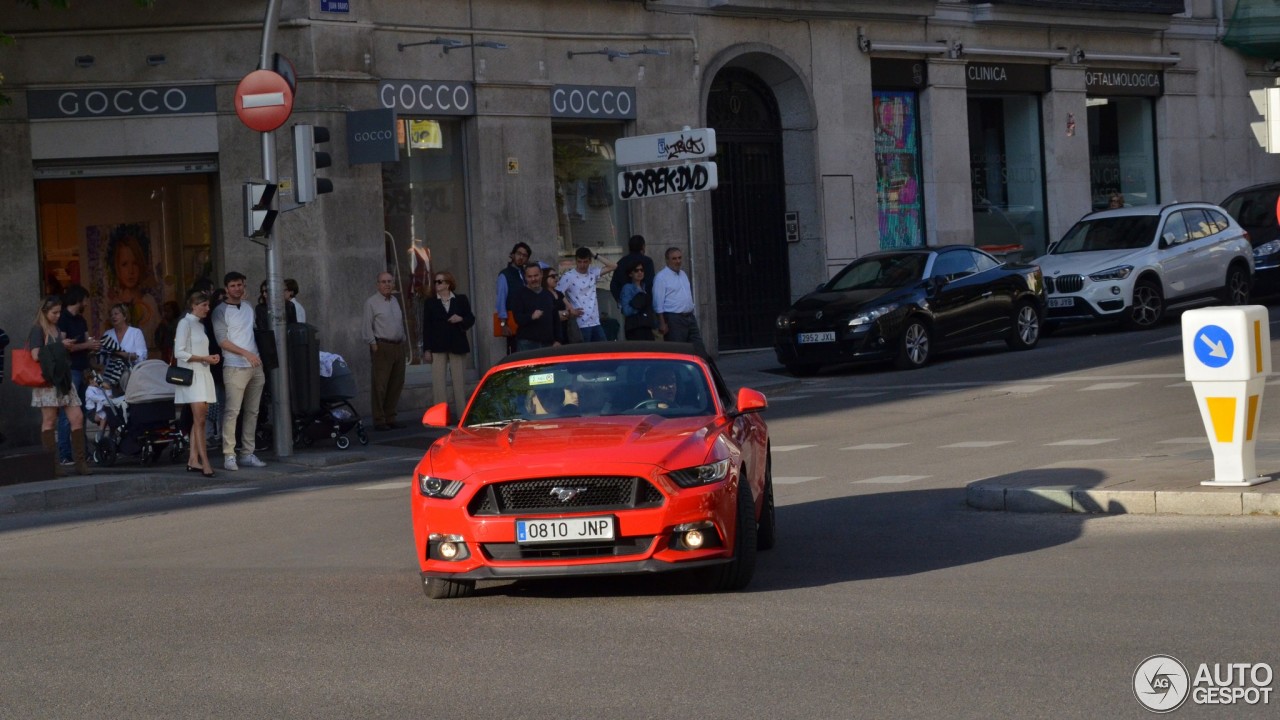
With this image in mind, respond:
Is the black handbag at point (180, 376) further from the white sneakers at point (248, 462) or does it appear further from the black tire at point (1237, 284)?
the black tire at point (1237, 284)

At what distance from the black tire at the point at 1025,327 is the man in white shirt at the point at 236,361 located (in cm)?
1213

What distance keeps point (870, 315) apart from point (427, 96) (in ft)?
21.9

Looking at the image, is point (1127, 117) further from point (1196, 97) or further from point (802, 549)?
point (802, 549)

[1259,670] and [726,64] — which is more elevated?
[726,64]

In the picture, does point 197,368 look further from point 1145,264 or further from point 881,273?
point 1145,264

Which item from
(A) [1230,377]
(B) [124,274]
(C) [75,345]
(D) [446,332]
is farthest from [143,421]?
(A) [1230,377]

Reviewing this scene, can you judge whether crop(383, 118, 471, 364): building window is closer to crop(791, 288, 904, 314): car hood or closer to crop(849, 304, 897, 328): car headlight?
crop(791, 288, 904, 314): car hood

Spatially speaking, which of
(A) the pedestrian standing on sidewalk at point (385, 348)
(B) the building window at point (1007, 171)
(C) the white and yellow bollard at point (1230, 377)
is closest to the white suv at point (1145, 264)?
(B) the building window at point (1007, 171)

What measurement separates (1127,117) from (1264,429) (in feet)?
79.0

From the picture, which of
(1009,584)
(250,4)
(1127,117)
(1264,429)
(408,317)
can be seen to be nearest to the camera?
(1009,584)

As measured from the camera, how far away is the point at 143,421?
17.6 meters

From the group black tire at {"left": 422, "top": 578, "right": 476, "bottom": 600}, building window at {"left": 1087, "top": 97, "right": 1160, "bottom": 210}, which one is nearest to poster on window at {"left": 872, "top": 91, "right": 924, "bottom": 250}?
building window at {"left": 1087, "top": 97, "right": 1160, "bottom": 210}

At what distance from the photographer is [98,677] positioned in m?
7.34

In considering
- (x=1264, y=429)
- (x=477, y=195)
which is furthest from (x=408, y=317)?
(x=1264, y=429)
